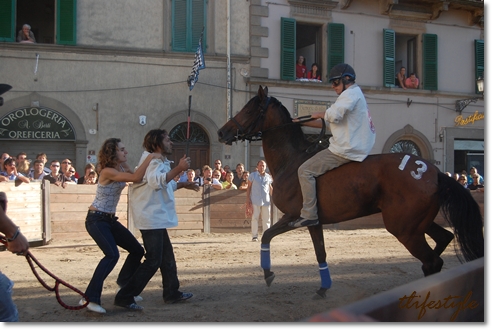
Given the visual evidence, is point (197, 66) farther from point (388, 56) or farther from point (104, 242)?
point (104, 242)

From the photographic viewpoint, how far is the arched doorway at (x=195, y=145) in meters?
17.4

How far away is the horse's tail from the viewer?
529 cm

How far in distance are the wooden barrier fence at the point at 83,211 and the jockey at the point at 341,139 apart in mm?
6336

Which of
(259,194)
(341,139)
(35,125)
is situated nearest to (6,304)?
(341,139)

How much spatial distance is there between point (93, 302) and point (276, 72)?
14.1 meters

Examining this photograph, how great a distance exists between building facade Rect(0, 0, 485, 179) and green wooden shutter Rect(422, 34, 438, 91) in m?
0.04

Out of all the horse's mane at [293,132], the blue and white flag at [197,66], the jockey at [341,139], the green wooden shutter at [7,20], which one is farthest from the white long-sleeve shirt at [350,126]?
the green wooden shutter at [7,20]

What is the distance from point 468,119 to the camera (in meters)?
20.6

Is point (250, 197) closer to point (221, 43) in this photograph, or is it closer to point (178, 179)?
point (178, 179)

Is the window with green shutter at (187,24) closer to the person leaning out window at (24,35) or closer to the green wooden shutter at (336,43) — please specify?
the person leaning out window at (24,35)

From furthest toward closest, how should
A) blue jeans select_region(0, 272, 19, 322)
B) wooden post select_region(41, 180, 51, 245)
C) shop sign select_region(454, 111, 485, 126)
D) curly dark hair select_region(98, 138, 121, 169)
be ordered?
shop sign select_region(454, 111, 485, 126) < wooden post select_region(41, 180, 51, 245) < curly dark hair select_region(98, 138, 121, 169) < blue jeans select_region(0, 272, 19, 322)

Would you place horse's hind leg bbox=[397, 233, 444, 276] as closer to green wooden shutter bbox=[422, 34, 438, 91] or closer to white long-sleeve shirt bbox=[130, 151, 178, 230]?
white long-sleeve shirt bbox=[130, 151, 178, 230]

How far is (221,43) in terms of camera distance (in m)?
17.6

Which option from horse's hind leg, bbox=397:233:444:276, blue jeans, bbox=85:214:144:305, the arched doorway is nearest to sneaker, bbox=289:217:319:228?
horse's hind leg, bbox=397:233:444:276
